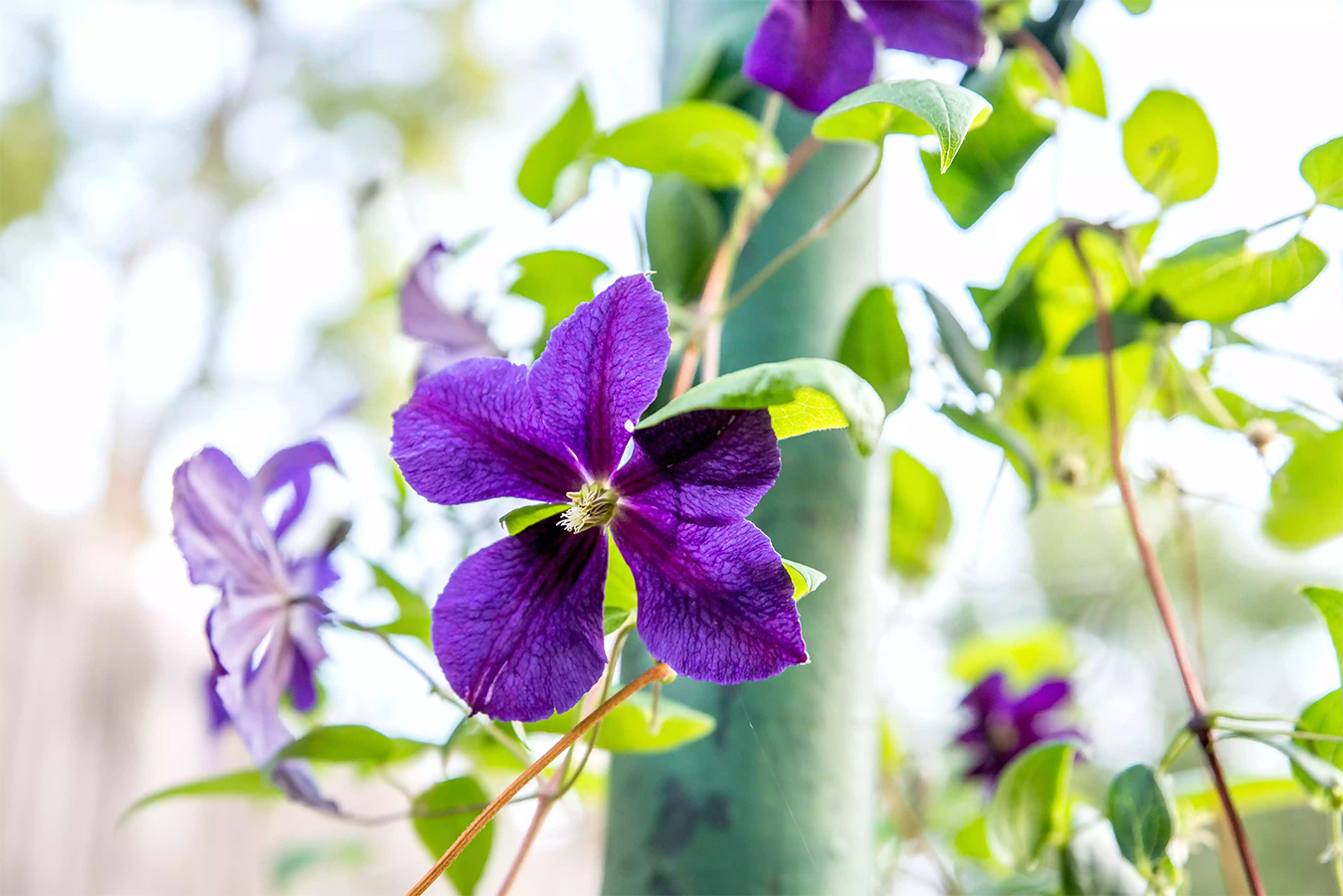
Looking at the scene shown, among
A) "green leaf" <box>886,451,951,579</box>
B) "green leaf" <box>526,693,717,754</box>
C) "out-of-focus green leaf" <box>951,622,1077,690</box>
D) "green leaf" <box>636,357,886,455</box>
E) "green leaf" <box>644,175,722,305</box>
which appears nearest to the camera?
"green leaf" <box>636,357,886,455</box>

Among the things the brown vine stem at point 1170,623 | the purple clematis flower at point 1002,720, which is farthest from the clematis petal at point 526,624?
the purple clematis flower at point 1002,720

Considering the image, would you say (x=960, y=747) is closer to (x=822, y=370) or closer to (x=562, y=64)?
(x=822, y=370)

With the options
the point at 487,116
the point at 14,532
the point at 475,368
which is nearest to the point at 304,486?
the point at 475,368

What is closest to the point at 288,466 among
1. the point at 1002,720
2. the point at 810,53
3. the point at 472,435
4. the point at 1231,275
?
the point at 472,435

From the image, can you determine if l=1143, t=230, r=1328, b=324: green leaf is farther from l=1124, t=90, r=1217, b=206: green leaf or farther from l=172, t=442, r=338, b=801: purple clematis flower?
l=172, t=442, r=338, b=801: purple clematis flower

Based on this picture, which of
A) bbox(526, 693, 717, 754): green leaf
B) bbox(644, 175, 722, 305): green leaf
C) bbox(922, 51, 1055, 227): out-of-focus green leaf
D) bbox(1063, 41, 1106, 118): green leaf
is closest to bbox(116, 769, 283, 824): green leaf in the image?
bbox(526, 693, 717, 754): green leaf

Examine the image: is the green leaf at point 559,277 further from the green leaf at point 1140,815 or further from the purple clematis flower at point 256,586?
the green leaf at point 1140,815
